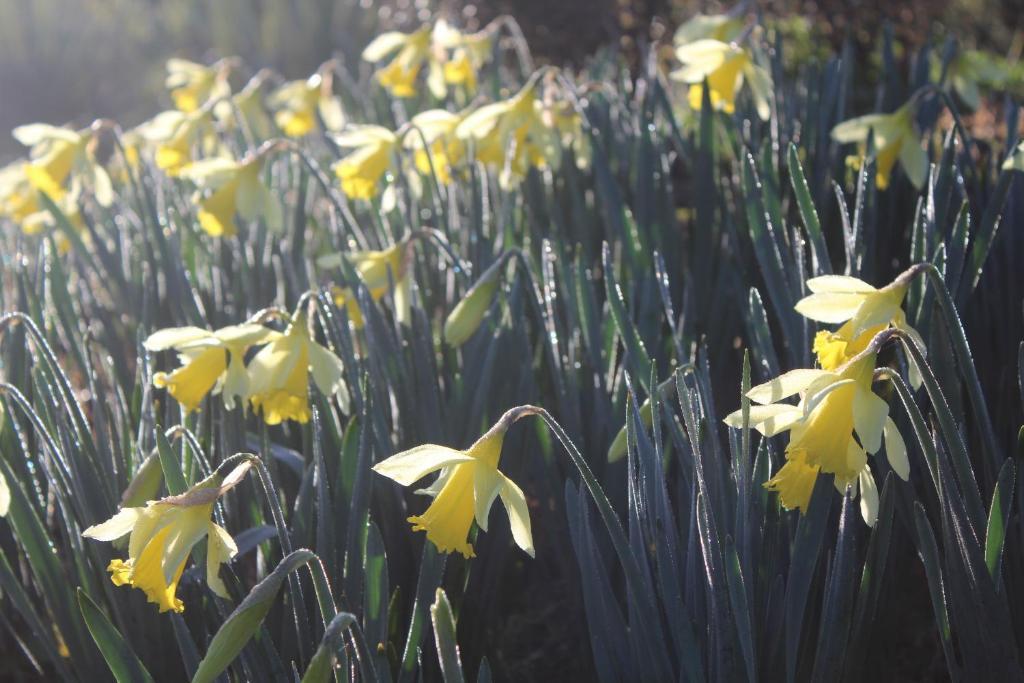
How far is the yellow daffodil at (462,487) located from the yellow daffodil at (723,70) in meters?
1.32

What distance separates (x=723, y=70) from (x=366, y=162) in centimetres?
82

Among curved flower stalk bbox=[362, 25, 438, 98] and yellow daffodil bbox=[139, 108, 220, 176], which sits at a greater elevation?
curved flower stalk bbox=[362, 25, 438, 98]

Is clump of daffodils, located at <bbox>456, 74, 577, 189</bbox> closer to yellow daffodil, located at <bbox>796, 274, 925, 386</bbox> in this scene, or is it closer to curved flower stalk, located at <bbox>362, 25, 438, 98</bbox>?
curved flower stalk, located at <bbox>362, 25, 438, 98</bbox>

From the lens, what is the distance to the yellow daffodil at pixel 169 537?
1099mm

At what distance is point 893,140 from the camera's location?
1.97m

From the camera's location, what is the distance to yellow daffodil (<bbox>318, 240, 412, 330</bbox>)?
5.82 feet

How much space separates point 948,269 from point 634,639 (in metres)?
0.73

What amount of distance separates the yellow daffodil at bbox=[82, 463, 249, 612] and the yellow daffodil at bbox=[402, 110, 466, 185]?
1233 mm

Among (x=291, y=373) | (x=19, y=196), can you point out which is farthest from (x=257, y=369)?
(x=19, y=196)

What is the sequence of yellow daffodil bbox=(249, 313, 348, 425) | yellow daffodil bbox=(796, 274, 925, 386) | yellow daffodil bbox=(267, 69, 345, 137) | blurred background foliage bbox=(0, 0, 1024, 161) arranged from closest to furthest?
yellow daffodil bbox=(796, 274, 925, 386)
yellow daffodil bbox=(249, 313, 348, 425)
yellow daffodil bbox=(267, 69, 345, 137)
blurred background foliage bbox=(0, 0, 1024, 161)

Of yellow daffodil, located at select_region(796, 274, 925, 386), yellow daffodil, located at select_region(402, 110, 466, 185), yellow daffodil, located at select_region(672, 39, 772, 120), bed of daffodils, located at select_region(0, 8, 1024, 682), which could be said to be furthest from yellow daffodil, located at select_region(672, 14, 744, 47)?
yellow daffodil, located at select_region(796, 274, 925, 386)

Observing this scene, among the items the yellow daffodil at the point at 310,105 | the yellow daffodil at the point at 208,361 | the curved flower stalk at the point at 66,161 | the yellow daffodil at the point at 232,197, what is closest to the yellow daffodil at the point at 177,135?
the curved flower stalk at the point at 66,161

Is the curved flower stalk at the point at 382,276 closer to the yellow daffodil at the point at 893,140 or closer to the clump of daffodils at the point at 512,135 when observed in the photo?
the clump of daffodils at the point at 512,135

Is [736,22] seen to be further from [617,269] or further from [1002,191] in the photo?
[1002,191]
